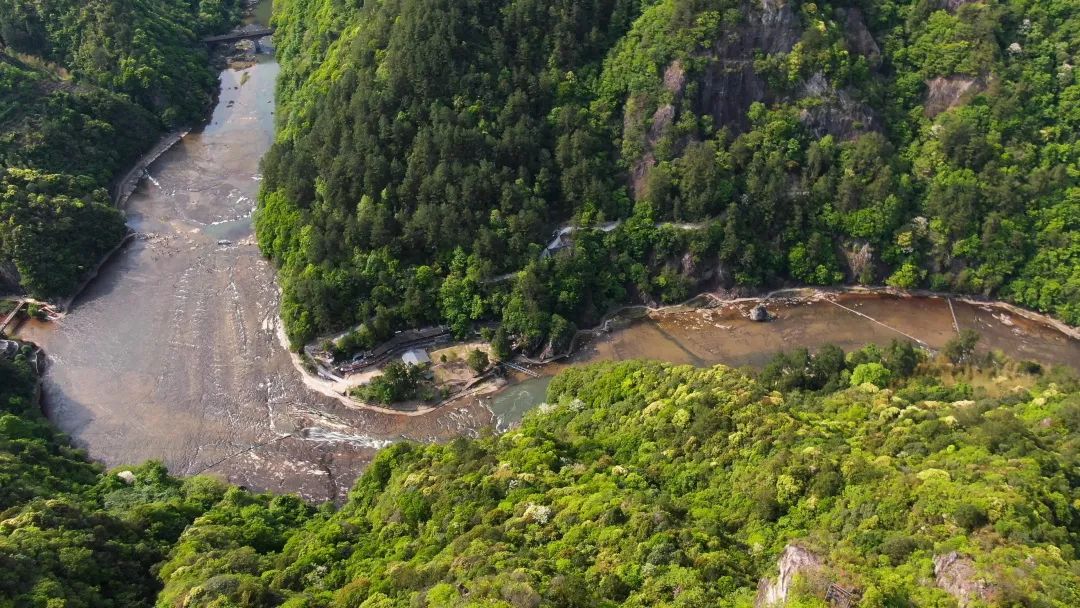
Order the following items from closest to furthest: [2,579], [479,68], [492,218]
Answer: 1. [2,579]
2. [492,218]
3. [479,68]

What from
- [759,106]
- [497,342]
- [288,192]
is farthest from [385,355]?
[759,106]

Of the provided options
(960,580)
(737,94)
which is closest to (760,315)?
(737,94)

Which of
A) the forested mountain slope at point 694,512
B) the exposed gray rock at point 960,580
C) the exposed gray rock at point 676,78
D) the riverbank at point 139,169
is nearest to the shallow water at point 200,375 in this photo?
the riverbank at point 139,169

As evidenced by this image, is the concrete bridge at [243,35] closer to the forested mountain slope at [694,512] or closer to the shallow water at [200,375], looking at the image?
the shallow water at [200,375]

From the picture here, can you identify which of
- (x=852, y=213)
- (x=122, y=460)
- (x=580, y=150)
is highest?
(x=580, y=150)

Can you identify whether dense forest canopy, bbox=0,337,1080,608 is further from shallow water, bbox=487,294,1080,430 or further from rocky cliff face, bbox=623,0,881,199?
rocky cliff face, bbox=623,0,881,199

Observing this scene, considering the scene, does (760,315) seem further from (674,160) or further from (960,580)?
(960,580)

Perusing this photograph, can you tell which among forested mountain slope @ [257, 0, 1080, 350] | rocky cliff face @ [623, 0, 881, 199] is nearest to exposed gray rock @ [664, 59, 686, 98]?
rocky cliff face @ [623, 0, 881, 199]

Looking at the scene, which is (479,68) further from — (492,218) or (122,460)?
(122,460)
